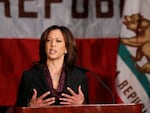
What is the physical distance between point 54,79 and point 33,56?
2.53 feet

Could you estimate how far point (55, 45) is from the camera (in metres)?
1.80

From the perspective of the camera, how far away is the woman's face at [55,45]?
1788mm

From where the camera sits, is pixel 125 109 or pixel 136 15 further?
pixel 136 15

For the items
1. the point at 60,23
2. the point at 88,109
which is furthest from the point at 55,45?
the point at 60,23

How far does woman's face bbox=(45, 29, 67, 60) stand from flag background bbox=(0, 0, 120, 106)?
692mm

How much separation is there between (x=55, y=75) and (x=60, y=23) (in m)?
0.79

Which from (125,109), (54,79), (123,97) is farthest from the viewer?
(123,97)

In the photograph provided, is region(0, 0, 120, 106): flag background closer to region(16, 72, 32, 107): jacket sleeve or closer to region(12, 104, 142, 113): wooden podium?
region(16, 72, 32, 107): jacket sleeve

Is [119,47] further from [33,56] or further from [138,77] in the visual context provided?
[33,56]

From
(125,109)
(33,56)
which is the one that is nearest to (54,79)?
(125,109)

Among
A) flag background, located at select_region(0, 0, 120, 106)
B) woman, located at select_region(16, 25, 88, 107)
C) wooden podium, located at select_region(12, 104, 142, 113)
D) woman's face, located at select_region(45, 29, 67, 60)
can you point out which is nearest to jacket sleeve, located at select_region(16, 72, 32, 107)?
woman, located at select_region(16, 25, 88, 107)

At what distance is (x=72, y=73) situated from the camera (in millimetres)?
1806

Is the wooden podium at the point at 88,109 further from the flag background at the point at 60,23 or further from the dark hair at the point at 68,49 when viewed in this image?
the flag background at the point at 60,23

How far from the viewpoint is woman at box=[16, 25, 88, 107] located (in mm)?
1723
